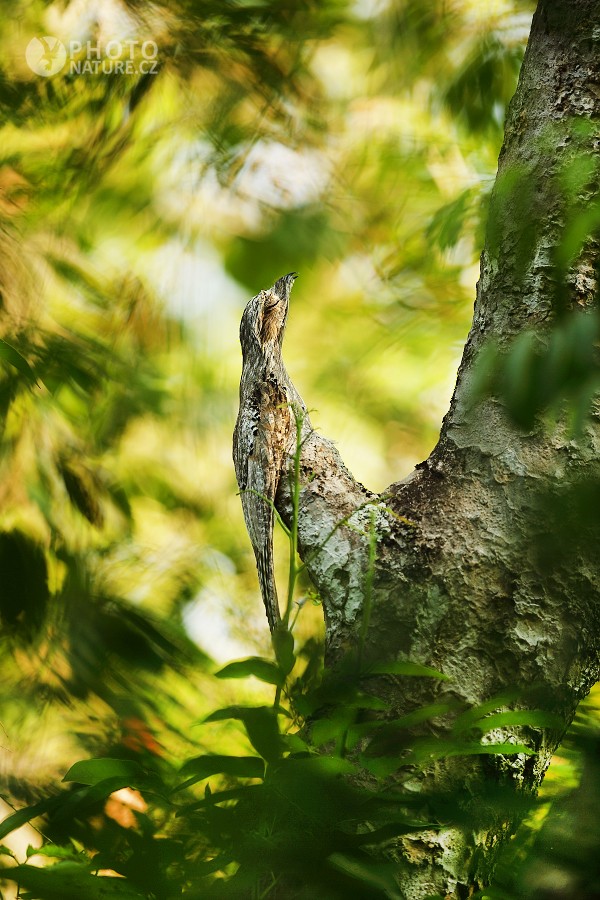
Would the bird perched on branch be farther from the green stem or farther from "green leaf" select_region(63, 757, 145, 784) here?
"green leaf" select_region(63, 757, 145, 784)

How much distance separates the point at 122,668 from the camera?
345mm

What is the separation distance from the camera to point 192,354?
1.26 m

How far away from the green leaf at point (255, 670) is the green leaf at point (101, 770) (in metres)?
0.09

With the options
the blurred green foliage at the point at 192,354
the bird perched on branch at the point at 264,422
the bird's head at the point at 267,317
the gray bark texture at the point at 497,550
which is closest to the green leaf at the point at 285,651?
the blurred green foliage at the point at 192,354

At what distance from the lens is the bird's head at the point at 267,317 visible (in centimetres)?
97

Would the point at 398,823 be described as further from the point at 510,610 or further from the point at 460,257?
the point at 460,257

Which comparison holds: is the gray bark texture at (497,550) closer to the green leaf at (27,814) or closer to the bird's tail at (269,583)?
the bird's tail at (269,583)

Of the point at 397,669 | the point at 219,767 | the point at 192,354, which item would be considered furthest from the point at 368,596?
the point at 192,354

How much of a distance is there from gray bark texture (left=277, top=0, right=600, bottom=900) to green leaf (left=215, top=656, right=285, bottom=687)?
0.24 m

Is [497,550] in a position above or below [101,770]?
above

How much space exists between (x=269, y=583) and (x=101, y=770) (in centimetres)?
42

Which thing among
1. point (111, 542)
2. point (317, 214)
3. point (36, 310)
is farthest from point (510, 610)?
point (317, 214)

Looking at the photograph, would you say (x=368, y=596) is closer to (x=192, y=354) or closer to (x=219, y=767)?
(x=219, y=767)

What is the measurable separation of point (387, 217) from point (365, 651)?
3.18 ft
